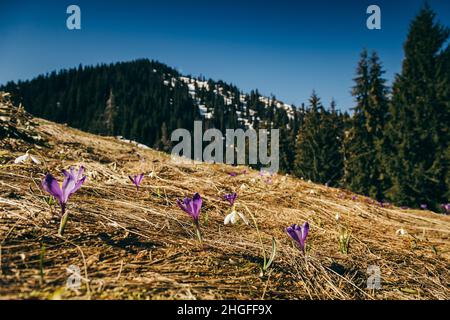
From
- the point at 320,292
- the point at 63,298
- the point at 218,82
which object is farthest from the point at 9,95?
the point at 218,82

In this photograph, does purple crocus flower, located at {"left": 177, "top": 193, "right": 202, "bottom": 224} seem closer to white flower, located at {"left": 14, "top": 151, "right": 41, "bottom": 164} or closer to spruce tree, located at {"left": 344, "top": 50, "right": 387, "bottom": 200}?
white flower, located at {"left": 14, "top": 151, "right": 41, "bottom": 164}

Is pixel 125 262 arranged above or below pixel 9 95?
below

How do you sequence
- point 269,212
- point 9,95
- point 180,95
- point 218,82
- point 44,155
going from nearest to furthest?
point 269,212, point 44,155, point 9,95, point 180,95, point 218,82

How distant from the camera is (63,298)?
74 centimetres

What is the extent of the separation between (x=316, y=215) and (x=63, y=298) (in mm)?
1985

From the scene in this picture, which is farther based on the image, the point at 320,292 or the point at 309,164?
the point at 309,164

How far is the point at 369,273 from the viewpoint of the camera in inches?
50.6

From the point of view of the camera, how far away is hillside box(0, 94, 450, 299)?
87 cm

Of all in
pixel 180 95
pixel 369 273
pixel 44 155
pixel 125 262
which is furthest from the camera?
pixel 180 95

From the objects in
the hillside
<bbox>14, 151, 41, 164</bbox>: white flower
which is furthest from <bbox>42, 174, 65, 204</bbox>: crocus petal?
<bbox>14, 151, 41, 164</bbox>: white flower
